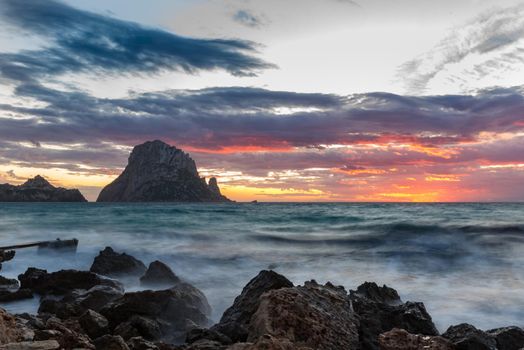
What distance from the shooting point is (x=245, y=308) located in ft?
30.1

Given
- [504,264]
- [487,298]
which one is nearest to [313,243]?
[504,264]

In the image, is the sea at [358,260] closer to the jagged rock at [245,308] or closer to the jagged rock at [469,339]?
the jagged rock at [245,308]

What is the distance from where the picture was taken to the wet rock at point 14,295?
14555mm

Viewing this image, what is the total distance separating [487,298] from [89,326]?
42.4 ft

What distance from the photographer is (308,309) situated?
22.0ft

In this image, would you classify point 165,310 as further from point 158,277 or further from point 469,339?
point 469,339

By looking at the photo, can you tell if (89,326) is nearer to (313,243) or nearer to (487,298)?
(487,298)

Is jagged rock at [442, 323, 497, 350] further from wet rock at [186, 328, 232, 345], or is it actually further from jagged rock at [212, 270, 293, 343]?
wet rock at [186, 328, 232, 345]

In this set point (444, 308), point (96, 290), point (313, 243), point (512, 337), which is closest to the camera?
point (512, 337)

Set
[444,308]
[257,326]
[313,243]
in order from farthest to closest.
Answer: [313,243], [444,308], [257,326]

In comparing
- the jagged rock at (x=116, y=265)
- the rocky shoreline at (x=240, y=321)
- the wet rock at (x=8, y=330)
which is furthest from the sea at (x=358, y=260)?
the wet rock at (x=8, y=330)

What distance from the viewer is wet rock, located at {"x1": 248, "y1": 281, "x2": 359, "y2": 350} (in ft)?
20.9

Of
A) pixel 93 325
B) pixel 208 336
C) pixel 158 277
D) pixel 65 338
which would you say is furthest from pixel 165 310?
pixel 158 277

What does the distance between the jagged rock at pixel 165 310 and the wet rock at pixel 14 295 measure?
5.44 meters
